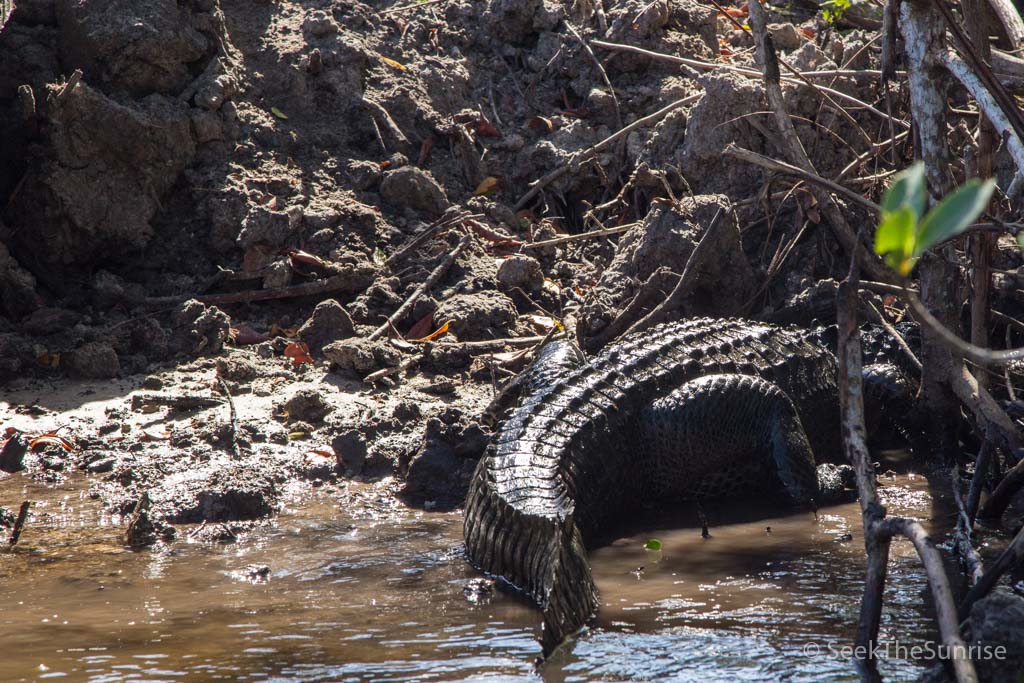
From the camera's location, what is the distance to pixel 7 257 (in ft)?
18.6

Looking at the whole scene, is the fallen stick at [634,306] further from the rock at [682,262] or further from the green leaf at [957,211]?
the green leaf at [957,211]

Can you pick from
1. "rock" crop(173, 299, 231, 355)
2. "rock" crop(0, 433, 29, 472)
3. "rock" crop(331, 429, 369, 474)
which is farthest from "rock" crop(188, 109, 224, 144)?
"rock" crop(331, 429, 369, 474)

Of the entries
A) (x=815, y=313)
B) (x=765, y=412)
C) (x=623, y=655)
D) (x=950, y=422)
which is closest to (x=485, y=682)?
(x=623, y=655)

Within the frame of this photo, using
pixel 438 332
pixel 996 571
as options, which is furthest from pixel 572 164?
pixel 996 571

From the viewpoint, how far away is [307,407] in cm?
516

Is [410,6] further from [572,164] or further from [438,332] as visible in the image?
[438,332]

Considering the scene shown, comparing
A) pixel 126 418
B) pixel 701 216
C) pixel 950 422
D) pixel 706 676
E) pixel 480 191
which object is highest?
pixel 480 191

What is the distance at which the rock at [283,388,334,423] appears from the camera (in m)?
5.15

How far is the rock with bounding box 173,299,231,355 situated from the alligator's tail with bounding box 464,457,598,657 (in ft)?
7.50

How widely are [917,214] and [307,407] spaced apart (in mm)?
4310

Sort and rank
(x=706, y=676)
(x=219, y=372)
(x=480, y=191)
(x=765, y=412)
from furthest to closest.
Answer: (x=480, y=191)
(x=219, y=372)
(x=765, y=412)
(x=706, y=676)

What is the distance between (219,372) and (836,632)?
3533 millimetres

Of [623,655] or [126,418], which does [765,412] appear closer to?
[623,655]

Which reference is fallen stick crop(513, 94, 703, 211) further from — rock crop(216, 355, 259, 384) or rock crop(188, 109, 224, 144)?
rock crop(216, 355, 259, 384)
